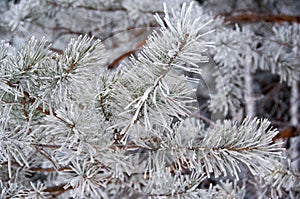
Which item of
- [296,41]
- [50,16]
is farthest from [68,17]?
[296,41]

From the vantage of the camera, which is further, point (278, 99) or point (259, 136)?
point (278, 99)

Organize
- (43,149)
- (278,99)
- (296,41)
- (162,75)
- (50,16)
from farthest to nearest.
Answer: (278,99)
(50,16)
(296,41)
(43,149)
(162,75)

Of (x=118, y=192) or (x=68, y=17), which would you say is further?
(x=68, y=17)

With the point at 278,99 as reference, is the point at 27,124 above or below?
below

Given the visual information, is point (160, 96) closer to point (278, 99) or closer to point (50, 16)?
point (50, 16)

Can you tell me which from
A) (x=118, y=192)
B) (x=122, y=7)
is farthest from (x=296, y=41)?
(x=118, y=192)

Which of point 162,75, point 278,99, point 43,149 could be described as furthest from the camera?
point 278,99

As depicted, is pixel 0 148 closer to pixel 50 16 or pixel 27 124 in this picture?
pixel 27 124

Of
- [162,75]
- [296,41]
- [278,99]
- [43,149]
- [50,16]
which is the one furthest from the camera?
[278,99]

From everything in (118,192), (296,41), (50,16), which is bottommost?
(118,192)
